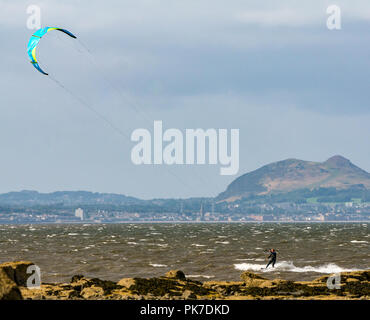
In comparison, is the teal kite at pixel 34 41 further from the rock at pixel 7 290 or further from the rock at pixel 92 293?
the rock at pixel 7 290

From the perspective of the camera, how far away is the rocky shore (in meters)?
27.3

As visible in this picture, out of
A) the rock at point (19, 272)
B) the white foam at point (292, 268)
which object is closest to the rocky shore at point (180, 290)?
the rock at point (19, 272)

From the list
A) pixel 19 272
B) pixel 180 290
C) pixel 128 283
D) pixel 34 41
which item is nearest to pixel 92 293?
pixel 128 283

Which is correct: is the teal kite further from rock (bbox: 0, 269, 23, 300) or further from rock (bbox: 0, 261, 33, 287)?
rock (bbox: 0, 269, 23, 300)

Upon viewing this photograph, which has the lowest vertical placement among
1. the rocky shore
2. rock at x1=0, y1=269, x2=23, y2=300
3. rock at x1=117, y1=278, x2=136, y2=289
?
the rocky shore

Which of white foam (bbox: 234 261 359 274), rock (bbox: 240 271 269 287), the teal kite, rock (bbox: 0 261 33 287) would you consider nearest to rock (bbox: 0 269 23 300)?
rock (bbox: 0 261 33 287)

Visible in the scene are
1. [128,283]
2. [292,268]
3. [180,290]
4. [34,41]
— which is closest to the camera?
[180,290]

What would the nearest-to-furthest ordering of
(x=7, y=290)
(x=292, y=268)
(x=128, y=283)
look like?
(x=7, y=290) < (x=128, y=283) < (x=292, y=268)

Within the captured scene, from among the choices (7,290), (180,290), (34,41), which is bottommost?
(180,290)

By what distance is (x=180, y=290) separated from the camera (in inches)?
1171

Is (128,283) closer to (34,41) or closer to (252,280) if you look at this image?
(252,280)

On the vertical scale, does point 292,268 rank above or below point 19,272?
below
